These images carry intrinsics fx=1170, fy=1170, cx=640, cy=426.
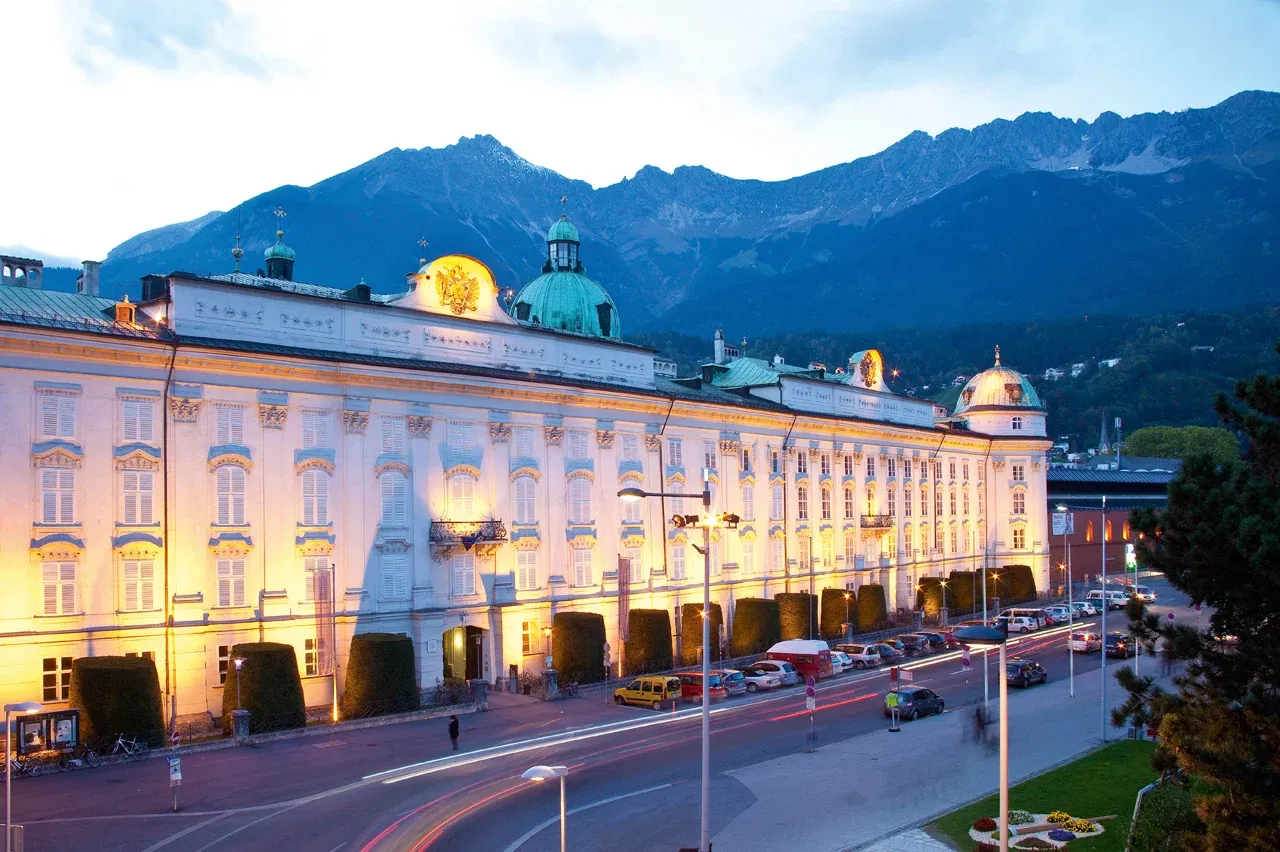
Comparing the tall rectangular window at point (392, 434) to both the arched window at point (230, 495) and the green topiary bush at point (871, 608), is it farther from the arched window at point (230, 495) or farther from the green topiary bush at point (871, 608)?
the green topiary bush at point (871, 608)

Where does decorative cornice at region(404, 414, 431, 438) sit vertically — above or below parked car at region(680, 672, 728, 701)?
above

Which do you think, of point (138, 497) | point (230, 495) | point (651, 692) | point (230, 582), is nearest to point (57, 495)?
point (138, 497)

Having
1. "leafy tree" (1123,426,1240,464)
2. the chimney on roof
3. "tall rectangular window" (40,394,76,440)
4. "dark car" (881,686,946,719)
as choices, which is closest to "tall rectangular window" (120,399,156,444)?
"tall rectangular window" (40,394,76,440)

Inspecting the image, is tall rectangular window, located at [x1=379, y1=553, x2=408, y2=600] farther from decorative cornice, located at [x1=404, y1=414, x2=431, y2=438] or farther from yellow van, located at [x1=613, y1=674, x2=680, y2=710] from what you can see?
yellow van, located at [x1=613, y1=674, x2=680, y2=710]

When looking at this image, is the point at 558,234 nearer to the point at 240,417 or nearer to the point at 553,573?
the point at 553,573

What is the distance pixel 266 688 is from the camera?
46.2 meters

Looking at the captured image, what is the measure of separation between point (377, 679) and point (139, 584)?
10.4 metres

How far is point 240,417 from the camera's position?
5053 cm

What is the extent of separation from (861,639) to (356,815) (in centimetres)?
5240

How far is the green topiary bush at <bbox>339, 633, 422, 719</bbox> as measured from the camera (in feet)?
163

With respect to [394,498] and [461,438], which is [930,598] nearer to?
[461,438]

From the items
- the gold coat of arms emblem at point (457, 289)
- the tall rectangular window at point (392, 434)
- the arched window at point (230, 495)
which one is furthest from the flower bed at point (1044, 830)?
the gold coat of arms emblem at point (457, 289)

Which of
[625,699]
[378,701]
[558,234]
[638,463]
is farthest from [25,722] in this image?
[558,234]

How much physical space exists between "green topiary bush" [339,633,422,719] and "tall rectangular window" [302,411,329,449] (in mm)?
8999
